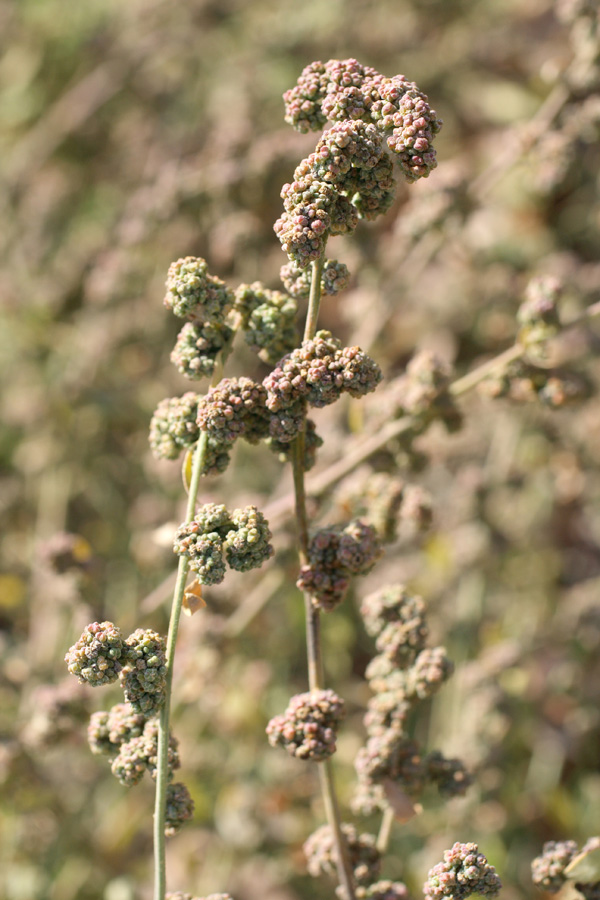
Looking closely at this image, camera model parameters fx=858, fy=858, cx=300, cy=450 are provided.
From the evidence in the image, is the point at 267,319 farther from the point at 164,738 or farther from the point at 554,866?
the point at 554,866

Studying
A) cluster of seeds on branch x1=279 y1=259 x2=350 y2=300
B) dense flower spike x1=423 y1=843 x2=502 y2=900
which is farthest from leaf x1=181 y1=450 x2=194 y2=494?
dense flower spike x1=423 y1=843 x2=502 y2=900

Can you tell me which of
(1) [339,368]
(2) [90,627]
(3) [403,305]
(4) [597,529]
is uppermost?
(3) [403,305]

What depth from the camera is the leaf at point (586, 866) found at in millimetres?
1331

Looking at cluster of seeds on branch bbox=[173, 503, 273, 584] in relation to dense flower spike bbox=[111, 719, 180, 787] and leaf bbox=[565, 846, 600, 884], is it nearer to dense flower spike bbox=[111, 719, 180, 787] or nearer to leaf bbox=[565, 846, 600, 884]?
dense flower spike bbox=[111, 719, 180, 787]

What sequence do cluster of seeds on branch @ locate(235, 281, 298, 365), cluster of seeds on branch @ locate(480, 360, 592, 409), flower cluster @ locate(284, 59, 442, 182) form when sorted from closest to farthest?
flower cluster @ locate(284, 59, 442, 182) < cluster of seeds on branch @ locate(235, 281, 298, 365) < cluster of seeds on branch @ locate(480, 360, 592, 409)

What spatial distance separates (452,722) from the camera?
8.35 feet

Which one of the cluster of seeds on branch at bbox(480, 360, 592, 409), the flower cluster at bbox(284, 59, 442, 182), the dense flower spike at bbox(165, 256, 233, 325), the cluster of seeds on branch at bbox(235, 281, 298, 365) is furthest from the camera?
the cluster of seeds on branch at bbox(480, 360, 592, 409)

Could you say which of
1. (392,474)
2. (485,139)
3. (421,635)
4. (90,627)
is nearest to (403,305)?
(485,139)

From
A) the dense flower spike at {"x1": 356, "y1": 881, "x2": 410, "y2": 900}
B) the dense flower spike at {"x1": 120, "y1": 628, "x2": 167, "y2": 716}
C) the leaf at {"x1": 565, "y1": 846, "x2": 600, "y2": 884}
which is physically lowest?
the leaf at {"x1": 565, "y1": 846, "x2": 600, "y2": 884}

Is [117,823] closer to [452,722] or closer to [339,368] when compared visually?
[452,722]

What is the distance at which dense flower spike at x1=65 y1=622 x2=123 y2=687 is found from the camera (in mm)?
1142

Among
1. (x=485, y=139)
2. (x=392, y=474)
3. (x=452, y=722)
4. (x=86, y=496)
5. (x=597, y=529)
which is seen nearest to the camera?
(x=392, y=474)

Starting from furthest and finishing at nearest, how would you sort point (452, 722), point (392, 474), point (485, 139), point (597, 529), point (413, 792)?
point (485, 139), point (597, 529), point (452, 722), point (392, 474), point (413, 792)

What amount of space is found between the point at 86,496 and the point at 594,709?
2.06 metres
